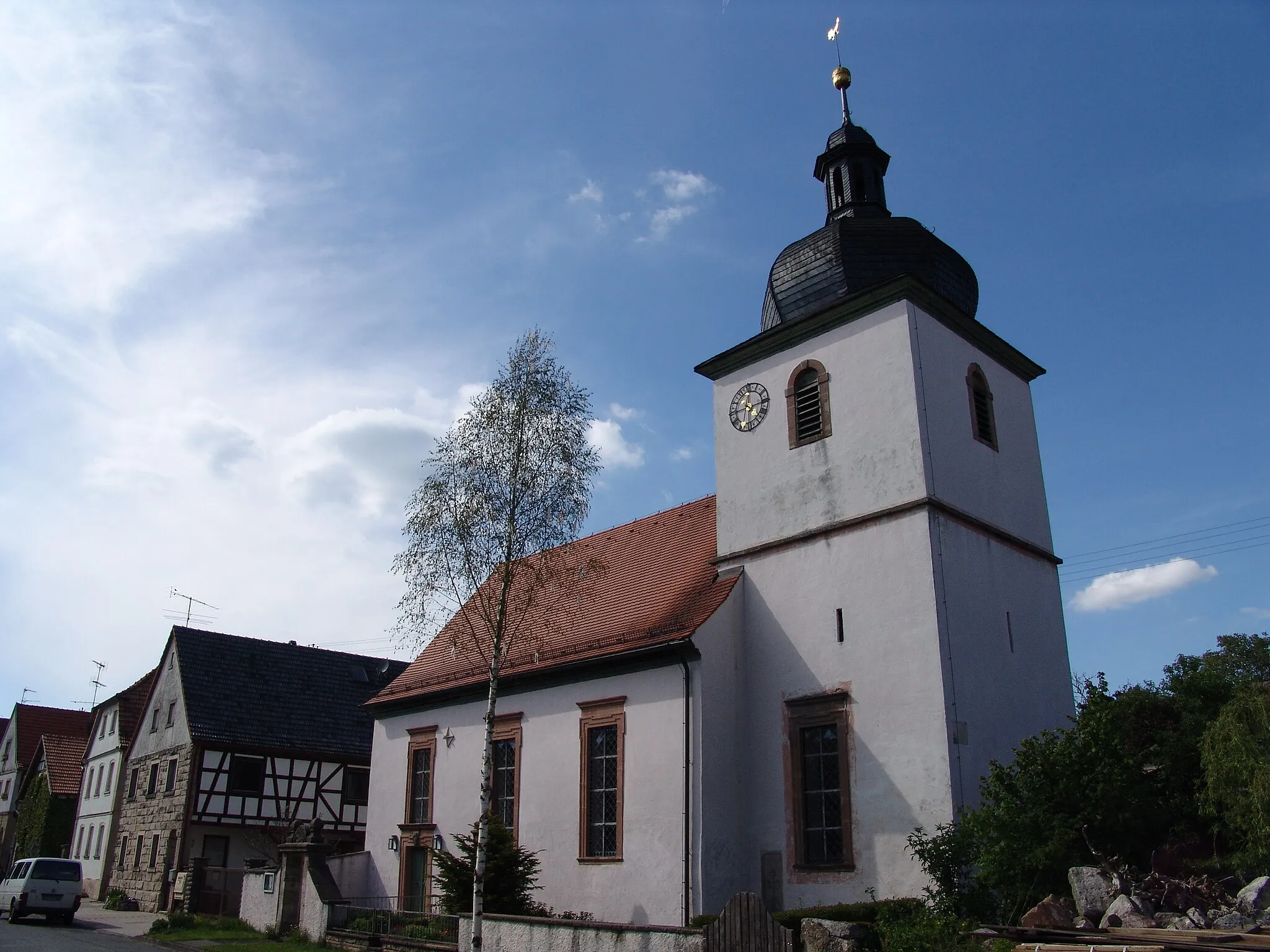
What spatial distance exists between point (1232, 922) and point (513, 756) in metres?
13.5

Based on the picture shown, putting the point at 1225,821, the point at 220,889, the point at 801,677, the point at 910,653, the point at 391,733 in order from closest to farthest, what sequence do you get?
1. the point at 1225,821
2. the point at 910,653
3. the point at 801,677
4. the point at 391,733
5. the point at 220,889

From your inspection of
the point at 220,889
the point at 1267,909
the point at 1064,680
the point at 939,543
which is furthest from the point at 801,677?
the point at 220,889

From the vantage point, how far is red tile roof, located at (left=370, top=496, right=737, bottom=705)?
1833cm

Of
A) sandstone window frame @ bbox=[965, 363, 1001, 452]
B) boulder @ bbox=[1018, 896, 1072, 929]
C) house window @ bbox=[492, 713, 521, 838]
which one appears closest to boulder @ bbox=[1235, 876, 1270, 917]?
boulder @ bbox=[1018, 896, 1072, 929]

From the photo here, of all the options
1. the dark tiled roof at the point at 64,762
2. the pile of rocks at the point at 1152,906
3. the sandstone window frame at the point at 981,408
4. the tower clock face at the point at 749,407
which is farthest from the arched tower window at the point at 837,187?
the dark tiled roof at the point at 64,762

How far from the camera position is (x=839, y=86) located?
864 inches

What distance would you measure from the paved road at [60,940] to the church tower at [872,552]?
10634 mm

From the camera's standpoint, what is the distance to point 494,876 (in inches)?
645

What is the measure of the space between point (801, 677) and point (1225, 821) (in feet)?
20.4

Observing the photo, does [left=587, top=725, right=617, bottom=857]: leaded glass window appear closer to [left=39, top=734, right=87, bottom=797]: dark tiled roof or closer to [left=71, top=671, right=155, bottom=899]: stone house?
[left=71, top=671, right=155, bottom=899]: stone house

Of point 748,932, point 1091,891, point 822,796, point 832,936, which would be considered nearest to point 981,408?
point 822,796

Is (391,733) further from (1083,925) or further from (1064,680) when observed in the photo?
(1083,925)

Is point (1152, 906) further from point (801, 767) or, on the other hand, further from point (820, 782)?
point (801, 767)

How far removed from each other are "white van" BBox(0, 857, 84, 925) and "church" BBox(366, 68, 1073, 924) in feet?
33.1
